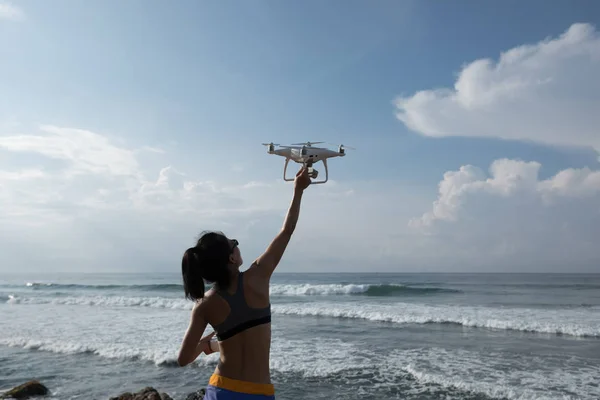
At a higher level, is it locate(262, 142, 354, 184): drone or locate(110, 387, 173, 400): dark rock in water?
locate(262, 142, 354, 184): drone

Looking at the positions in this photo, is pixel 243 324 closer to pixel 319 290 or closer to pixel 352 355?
pixel 352 355

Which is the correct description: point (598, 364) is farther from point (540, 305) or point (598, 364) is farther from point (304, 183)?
point (540, 305)

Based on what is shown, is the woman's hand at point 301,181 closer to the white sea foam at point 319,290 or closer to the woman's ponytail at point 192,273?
the woman's ponytail at point 192,273

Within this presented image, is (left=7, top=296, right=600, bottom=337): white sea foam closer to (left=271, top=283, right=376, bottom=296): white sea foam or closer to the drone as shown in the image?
(left=271, top=283, right=376, bottom=296): white sea foam

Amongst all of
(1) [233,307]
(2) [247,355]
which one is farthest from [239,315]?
(2) [247,355]

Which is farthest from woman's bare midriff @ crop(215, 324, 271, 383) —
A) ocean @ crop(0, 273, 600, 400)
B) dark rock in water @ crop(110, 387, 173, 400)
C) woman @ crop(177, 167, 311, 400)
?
ocean @ crop(0, 273, 600, 400)

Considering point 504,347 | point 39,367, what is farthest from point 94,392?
point 504,347
